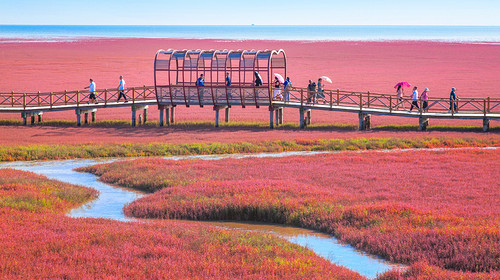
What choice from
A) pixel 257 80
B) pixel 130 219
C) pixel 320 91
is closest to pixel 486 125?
pixel 320 91

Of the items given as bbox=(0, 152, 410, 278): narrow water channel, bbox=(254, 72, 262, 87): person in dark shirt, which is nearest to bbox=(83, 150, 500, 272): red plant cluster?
bbox=(0, 152, 410, 278): narrow water channel

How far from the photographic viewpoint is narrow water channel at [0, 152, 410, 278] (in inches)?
519

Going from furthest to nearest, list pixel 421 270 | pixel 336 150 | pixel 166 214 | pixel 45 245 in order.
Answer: pixel 336 150 → pixel 166 214 → pixel 45 245 → pixel 421 270

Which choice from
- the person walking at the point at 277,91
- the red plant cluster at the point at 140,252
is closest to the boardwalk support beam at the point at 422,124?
the person walking at the point at 277,91

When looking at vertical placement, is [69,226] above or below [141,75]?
below

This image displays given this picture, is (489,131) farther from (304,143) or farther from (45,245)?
(45,245)

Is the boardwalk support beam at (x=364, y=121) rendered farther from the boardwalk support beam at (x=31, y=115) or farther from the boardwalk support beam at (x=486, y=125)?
the boardwalk support beam at (x=31, y=115)

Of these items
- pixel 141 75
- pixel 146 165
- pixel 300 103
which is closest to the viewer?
pixel 146 165

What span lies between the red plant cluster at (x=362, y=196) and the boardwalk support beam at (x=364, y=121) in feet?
29.8

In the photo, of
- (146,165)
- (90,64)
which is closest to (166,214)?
(146,165)

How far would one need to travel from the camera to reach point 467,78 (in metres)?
66.7

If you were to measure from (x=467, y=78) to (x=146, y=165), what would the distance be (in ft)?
164

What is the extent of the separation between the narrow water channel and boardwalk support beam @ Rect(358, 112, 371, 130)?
47.1ft

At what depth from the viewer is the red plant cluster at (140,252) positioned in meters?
11.4
